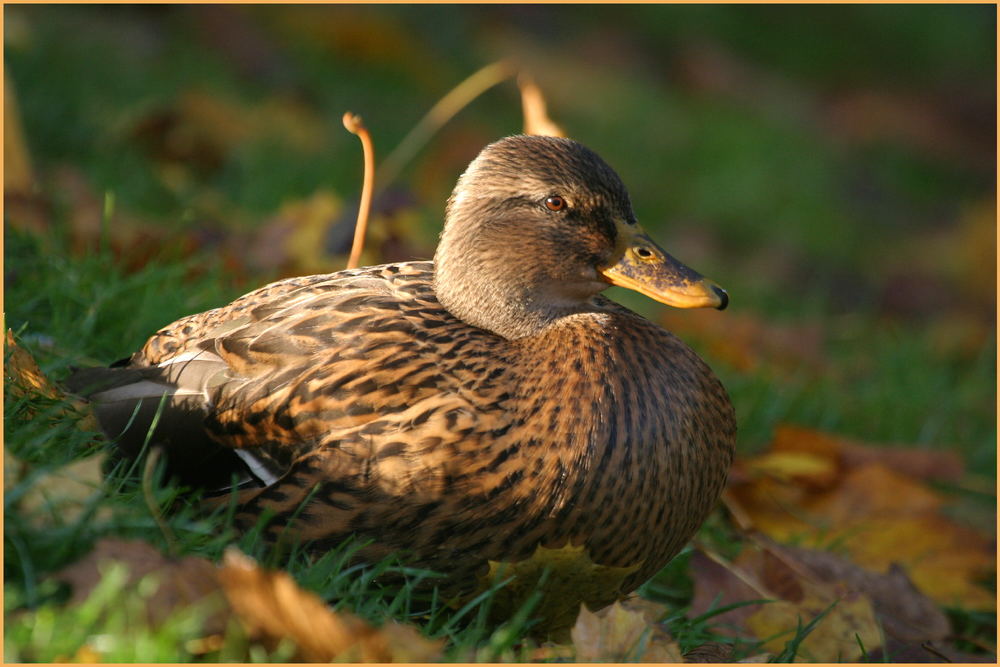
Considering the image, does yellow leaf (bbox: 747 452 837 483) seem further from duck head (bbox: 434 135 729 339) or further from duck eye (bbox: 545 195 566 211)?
duck eye (bbox: 545 195 566 211)

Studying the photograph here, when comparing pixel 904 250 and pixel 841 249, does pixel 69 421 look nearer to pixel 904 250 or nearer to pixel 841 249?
pixel 841 249

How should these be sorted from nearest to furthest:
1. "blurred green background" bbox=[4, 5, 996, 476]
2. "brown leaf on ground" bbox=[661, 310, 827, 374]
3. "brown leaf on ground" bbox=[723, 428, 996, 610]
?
1. "brown leaf on ground" bbox=[723, 428, 996, 610]
2. "blurred green background" bbox=[4, 5, 996, 476]
3. "brown leaf on ground" bbox=[661, 310, 827, 374]

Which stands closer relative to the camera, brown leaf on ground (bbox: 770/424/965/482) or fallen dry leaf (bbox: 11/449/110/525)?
fallen dry leaf (bbox: 11/449/110/525)

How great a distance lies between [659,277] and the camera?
9.47 feet

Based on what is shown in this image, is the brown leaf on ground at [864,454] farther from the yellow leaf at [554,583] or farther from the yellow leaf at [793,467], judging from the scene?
the yellow leaf at [554,583]

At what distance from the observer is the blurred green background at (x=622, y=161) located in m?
4.50

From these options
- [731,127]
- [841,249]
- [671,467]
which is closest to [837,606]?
[671,467]

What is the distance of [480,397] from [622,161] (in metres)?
6.15

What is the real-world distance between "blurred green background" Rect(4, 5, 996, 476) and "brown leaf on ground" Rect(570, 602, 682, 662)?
1.65m

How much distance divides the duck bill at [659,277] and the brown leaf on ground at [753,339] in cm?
246

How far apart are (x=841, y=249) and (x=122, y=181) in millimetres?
5753

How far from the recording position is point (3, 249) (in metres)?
3.71

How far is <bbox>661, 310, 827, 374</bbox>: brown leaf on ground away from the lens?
5465mm

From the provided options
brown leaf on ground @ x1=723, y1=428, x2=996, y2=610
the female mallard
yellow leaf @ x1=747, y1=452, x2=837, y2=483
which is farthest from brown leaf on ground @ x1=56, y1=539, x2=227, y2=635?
yellow leaf @ x1=747, y1=452, x2=837, y2=483
